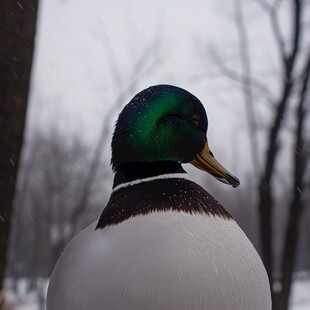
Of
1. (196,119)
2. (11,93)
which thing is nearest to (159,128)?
(196,119)

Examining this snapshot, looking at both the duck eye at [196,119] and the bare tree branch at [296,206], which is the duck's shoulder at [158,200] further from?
the bare tree branch at [296,206]

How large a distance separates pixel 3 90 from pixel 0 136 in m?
0.17

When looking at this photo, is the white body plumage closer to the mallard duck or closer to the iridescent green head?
the mallard duck

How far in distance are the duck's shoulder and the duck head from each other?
0.09 metres

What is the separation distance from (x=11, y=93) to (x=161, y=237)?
855 mm

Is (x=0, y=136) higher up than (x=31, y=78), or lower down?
lower down

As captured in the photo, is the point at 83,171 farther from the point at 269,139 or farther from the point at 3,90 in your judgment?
the point at 3,90

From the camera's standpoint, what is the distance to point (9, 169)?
2.15 m

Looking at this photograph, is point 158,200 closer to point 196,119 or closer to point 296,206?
point 196,119

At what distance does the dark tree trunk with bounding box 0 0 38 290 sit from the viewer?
215cm

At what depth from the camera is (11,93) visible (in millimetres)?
2162

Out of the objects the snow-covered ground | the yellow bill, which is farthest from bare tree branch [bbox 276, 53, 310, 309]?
the snow-covered ground

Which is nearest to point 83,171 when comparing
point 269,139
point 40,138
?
point 40,138

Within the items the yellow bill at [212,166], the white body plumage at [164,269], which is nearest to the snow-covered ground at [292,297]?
the yellow bill at [212,166]
